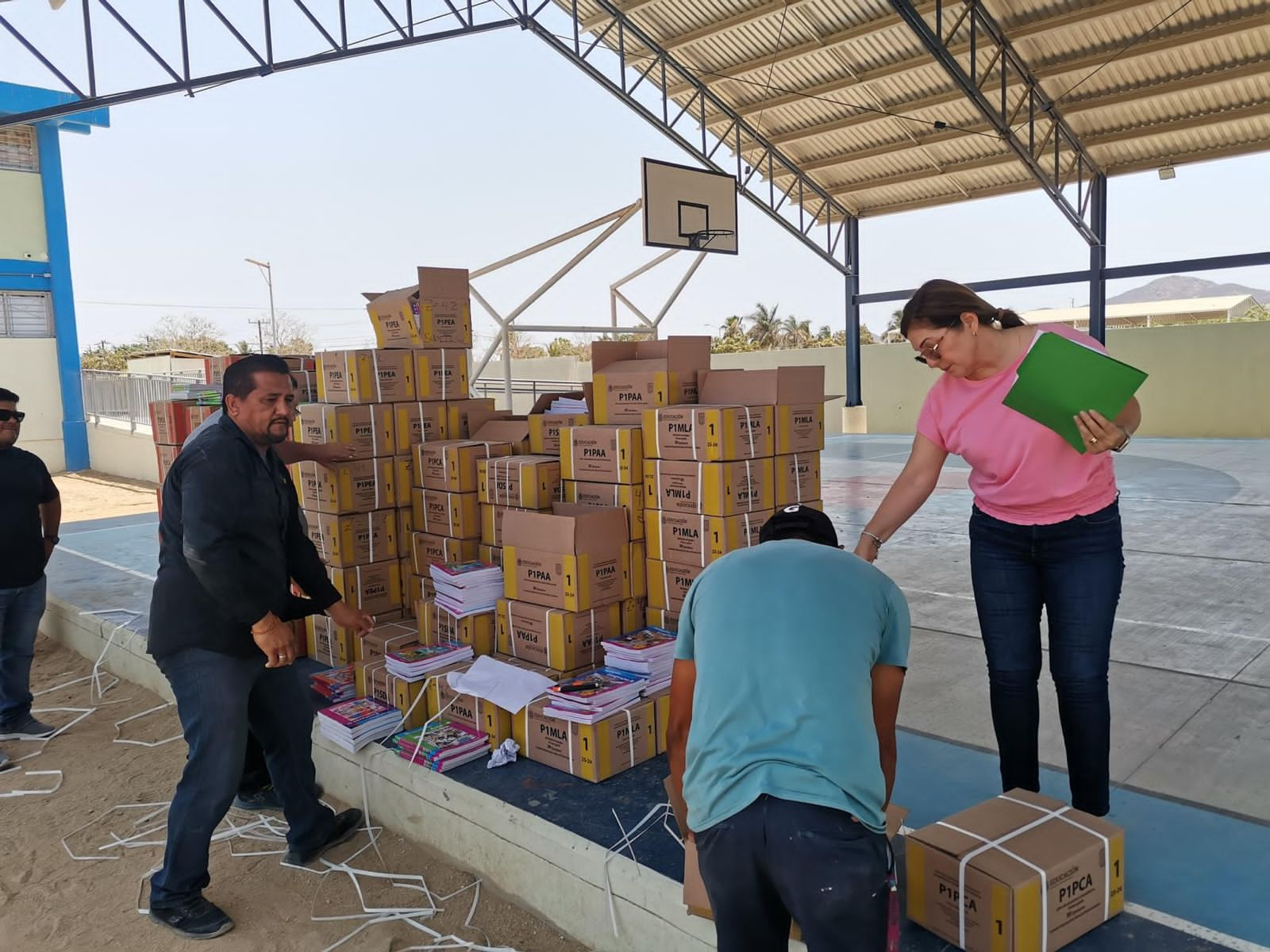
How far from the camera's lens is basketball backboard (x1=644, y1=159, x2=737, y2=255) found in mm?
12391

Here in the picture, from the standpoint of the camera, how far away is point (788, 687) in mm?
1538

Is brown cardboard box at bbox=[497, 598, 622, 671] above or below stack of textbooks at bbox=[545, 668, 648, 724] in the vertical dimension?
above

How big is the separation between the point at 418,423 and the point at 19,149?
14981 mm

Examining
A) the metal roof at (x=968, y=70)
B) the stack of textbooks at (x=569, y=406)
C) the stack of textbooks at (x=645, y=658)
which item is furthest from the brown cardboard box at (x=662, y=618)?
the metal roof at (x=968, y=70)

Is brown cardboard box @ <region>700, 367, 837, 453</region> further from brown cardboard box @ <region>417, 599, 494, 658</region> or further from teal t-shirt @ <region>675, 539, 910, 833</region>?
teal t-shirt @ <region>675, 539, 910, 833</region>

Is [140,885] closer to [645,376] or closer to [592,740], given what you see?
[592,740]

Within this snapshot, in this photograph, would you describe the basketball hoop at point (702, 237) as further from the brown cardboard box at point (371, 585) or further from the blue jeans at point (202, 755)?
the blue jeans at point (202, 755)

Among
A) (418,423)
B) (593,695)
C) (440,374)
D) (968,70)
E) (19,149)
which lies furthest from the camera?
→ (19,149)

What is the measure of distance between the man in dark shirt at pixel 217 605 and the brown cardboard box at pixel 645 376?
1.58 m

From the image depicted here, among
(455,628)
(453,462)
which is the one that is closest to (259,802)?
(455,628)

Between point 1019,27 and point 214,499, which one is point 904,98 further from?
point 214,499

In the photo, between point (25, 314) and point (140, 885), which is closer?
point (140, 885)

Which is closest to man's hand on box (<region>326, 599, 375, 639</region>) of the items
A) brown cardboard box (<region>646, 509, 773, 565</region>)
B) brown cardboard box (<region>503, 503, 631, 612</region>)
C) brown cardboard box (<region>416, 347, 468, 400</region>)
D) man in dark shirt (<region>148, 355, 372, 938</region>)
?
man in dark shirt (<region>148, 355, 372, 938</region>)

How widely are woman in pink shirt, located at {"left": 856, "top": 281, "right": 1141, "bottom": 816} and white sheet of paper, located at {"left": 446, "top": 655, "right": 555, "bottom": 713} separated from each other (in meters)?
1.46
